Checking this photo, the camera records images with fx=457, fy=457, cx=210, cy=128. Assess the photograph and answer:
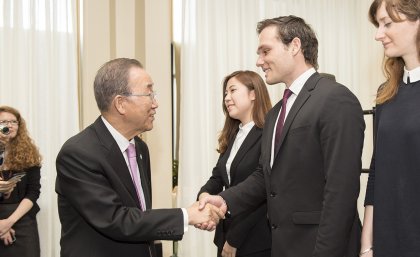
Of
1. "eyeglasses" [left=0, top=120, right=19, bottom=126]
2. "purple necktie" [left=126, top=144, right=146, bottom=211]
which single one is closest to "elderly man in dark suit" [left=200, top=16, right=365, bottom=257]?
"purple necktie" [left=126, top=144, right=146, bottom=211]

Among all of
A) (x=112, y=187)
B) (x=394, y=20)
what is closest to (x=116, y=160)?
(x=112, y=187)

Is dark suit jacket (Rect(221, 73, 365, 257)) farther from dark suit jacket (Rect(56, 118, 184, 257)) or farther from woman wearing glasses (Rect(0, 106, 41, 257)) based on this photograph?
woman wearing glasses (Rect(0, 106, 41, 257))

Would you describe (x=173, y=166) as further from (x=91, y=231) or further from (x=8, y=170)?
(x=91, y=231)

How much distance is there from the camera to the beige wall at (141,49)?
4.43m

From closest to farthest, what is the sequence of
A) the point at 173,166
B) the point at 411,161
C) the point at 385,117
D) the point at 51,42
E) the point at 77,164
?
the point at 411,161 → the point at 385,117 → the point at 77,164 → the point at 51,42 → the point at 173,166

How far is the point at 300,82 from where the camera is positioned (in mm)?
2113

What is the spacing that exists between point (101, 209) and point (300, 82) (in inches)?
41.2

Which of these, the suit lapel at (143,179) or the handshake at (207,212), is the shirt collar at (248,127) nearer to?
the handshake at (207,212)

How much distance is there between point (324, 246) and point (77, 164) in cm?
103

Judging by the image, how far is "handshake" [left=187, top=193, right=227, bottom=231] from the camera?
2184 mm

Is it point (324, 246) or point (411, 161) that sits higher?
point (411, 161)

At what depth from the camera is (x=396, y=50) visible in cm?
166

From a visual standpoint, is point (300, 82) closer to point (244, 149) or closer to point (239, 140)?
point (244, 149)

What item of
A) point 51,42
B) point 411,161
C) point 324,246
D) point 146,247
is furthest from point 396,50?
point 51,42
